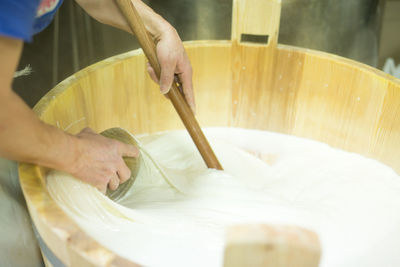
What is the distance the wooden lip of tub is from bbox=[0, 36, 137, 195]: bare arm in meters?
0.23

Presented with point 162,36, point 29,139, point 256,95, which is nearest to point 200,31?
point 256,95

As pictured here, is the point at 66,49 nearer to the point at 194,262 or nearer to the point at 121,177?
the point at 121,177

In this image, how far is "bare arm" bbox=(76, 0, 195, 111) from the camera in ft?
3.22

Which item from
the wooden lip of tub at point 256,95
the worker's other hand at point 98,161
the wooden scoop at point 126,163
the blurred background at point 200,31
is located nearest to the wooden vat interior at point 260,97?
the wooden lip of tub at point 256,95

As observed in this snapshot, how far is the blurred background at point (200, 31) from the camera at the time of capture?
58.9 inches

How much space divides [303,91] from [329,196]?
1.21 ft

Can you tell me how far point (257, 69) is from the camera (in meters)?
1.31

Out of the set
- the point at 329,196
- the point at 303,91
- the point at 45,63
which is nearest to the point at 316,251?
the point at 329,196

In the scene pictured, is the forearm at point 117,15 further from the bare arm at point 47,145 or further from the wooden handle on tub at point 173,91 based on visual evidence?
the bare arm at point 47,145

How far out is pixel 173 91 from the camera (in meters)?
1.02

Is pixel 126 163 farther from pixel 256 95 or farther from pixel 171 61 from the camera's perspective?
pixel 256 95

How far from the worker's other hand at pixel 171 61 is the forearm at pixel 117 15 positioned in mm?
15

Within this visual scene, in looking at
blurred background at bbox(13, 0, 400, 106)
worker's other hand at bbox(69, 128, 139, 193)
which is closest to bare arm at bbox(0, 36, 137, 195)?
worker's other hand at bbox(69, 128, 139, 193)

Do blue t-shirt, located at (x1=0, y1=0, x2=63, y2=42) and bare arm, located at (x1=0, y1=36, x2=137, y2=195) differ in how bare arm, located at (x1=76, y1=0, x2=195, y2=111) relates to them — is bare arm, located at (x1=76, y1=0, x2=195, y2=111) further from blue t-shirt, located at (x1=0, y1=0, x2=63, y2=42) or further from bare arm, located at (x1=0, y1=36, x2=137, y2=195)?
blue t-shirt, located at (x1=0, y1=0, x2=63, y2=42)
